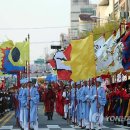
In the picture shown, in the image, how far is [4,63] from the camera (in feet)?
95.8

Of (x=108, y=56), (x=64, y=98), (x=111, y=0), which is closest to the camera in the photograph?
(x=108, y=56)

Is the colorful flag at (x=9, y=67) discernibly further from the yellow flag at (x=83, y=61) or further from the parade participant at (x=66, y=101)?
the yellow flag at (x=83, y=61)

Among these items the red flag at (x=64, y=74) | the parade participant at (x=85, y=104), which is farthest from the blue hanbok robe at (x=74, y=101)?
the parade participant at (x=85, y=104)

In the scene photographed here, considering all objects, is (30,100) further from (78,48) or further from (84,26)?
(84,26)

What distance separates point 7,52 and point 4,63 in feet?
1.81

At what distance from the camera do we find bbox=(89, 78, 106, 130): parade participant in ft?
69.9

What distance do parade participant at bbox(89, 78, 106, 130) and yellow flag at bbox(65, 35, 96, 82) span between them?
58cm

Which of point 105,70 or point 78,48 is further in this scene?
point 105,70

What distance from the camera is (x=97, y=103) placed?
21281 millimetres

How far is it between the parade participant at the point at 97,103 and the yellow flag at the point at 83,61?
1.90 ft

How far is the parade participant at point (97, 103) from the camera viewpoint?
2130 centimetres

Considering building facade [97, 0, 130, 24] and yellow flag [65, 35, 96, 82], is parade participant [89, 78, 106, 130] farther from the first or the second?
building facade [97, 0, 130, 24]

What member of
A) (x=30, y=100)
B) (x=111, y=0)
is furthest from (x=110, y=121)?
(x=111, y=0)

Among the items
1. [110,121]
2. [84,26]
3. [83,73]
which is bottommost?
[110,121]
